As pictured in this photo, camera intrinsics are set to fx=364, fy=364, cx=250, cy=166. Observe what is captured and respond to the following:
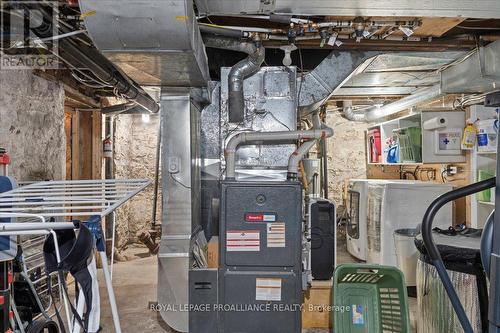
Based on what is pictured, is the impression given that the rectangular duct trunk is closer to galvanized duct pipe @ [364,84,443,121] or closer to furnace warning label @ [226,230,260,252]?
furnace warning label @ [226,230,260,252]

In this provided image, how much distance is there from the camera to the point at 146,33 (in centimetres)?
192

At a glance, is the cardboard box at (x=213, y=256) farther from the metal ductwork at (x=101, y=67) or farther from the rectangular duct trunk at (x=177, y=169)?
the metal ductwork at (x=101, y=67)

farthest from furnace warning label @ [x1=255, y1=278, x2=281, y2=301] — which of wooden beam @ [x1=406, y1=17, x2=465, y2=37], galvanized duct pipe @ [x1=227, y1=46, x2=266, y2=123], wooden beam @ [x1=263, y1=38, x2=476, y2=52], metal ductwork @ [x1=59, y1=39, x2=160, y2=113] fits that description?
wooden beam @ [x1=406, y1=17, x2=465, y2=37]

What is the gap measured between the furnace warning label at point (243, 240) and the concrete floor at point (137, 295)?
1.36 metres

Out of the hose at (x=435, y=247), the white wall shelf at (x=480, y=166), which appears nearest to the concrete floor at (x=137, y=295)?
the white wall shelf at (x=480, y=166)

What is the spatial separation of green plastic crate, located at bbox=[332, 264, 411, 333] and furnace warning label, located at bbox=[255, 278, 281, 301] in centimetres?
57

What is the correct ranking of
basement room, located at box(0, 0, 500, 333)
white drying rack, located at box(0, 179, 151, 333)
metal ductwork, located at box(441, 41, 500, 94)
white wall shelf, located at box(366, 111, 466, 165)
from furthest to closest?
white wall shelf, located at box(366, 111, 466, 165) < metal ductwork, located at box(441, 41, 500, 94) < basement room, located at box(0, 0, 500, 333) < white drying rack, located at box(0, 179, 151, 333)

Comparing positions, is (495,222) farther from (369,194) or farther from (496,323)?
(369,194)

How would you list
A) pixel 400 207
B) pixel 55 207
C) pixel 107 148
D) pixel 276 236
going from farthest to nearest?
pixel 107 148
pixel 400 207
pixel 276 236
pixel 55 207

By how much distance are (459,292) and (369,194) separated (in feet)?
8.64

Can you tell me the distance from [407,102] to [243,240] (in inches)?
125

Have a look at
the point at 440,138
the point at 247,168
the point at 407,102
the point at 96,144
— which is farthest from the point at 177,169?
the point at 407,102

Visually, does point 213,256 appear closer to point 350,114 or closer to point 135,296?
point 135,296

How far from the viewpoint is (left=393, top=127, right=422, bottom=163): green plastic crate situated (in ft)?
13.9
